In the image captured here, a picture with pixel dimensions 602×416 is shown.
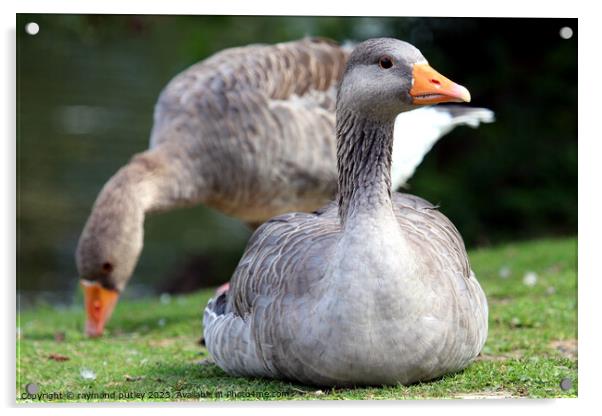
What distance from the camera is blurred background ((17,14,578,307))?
599 cm

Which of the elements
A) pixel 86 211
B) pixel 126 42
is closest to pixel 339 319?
pixel 126 42

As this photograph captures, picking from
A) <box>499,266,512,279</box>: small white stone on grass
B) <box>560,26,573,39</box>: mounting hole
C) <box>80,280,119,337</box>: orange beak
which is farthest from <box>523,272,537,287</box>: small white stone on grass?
<box>80,280,119,337</box>: orange beak

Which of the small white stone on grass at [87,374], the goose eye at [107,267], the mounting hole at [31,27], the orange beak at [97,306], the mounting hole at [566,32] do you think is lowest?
the small white stone on grass at [87,374]

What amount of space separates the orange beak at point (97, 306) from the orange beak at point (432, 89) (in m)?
2.96

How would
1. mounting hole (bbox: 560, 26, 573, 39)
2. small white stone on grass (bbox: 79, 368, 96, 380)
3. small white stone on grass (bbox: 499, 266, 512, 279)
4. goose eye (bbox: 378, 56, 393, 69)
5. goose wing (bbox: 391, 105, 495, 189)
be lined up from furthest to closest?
small white stone on grass (bbox: 499, 266, 512, 279) < goose wing (bbox: 391, 105, 495, 189) < mounting hole (bbox: 560, 26, 573, 39) < small white stone on grass (bbox: 79, 368, 96, 380) < goose eye (bbox: 378, 56, 393, 69)

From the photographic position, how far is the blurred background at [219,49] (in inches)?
236

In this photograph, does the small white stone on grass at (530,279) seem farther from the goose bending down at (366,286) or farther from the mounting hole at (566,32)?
the goose bending down at (366,286)

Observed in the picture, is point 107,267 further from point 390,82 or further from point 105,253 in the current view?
point 390,82

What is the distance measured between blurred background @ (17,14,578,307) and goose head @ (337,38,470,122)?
4.67ft

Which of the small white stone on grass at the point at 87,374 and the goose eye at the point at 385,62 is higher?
the goose eye at the point at 385,62

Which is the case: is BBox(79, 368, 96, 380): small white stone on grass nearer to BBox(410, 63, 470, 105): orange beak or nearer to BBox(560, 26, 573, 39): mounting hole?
BBox(410, 63, 470, 105): orange beak

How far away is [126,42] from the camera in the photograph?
22.6 ft

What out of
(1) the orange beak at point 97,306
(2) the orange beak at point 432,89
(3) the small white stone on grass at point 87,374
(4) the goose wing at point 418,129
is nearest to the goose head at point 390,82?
(2) the orange beak at point 432,89

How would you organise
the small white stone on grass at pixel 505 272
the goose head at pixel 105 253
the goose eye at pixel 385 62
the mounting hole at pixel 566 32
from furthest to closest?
the small white stone on grass at pixel 505 272 → the goose head at pixel 105 253 → the mounting hole at pixel 566 32 → the goose eye at pixel 385 62
